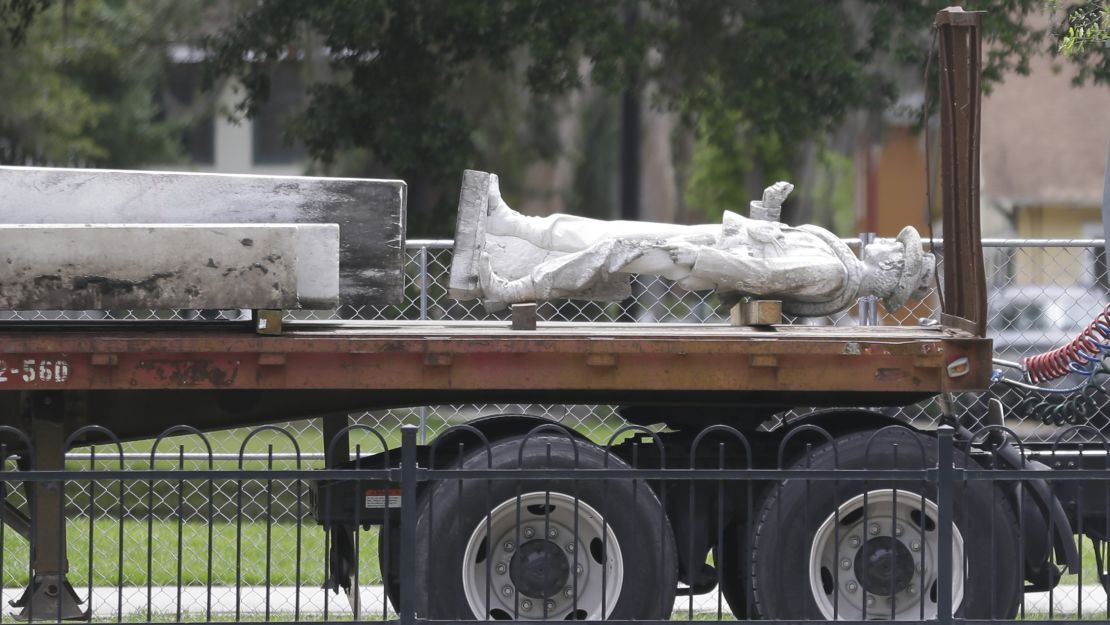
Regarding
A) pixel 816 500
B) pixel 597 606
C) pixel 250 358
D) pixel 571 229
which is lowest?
pixel 597 606

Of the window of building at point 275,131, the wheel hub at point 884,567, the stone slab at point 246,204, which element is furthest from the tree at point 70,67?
the wheel hub at point 884,567

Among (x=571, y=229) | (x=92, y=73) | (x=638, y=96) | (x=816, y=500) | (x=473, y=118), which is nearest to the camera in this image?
(x=816, y=500)

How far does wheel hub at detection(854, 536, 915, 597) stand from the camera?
6859mm

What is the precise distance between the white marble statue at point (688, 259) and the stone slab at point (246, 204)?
1.23 ft

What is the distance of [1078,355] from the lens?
789 cm

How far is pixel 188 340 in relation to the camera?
21.0 feet

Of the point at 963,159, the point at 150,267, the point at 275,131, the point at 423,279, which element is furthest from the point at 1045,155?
the point at 150,267

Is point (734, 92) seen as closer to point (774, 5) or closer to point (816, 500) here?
point (774, 5)

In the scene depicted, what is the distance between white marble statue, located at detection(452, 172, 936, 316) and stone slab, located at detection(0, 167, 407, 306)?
375 mm

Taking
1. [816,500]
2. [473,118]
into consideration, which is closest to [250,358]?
[816,500]

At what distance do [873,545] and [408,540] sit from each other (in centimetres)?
219

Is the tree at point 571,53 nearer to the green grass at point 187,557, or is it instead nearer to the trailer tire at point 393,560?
the green grass at point 187,557

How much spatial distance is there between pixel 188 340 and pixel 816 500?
2.89 metres

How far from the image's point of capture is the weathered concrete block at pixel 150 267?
6348 mm
